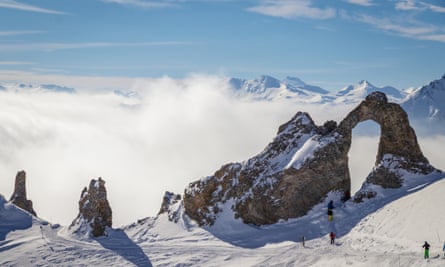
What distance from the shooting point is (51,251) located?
176ft

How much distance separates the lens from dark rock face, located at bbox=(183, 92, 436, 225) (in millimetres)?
60250

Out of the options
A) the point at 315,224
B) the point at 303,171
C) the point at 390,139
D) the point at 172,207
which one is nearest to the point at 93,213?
the point at 172,207

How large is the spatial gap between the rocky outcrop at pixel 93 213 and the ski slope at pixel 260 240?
1546mm

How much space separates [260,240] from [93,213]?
2451 cm

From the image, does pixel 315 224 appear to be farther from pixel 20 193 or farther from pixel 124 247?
pixel 20 193

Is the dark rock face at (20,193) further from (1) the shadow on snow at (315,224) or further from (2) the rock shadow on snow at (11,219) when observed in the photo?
(1) the shadow on snow at (315,224)

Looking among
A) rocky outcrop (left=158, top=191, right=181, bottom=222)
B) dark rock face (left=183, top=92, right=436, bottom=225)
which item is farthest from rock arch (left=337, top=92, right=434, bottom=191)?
rocky outcrop (left=158, top=191, right=181, bottom=222)

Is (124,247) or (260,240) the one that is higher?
(260,240)

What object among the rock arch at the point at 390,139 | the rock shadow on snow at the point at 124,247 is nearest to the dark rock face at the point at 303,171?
the rock arch at the point at 390,139

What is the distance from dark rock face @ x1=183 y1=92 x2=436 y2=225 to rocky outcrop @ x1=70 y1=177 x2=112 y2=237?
12.0m

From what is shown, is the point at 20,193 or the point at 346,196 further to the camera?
the point at 20,193

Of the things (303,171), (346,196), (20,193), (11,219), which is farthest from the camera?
(20,193)

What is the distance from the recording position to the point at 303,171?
60688 mm

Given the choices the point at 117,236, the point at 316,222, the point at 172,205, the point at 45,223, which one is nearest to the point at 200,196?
the point at 172,205
